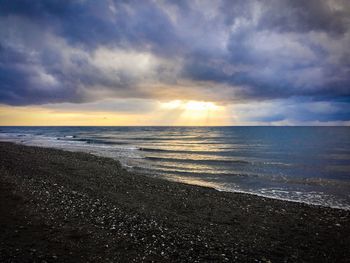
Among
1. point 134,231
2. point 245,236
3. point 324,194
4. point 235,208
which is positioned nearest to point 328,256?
point 245,236

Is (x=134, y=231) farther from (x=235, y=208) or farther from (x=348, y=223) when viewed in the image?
(x=348, y=223)

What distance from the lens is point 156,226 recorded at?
34.0 feet

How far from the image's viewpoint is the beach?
8.15 meters

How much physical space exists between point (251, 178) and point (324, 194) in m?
6.92

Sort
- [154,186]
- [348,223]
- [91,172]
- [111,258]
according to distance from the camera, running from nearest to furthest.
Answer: [111,258], [348,223], [154,186], [91,172]

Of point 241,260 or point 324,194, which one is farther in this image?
point 324,194

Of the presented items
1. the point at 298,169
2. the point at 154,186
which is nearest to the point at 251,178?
the point at 298,169

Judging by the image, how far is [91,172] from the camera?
22.8 meters

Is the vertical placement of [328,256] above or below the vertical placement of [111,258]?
below

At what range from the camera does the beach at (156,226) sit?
8.15 metres

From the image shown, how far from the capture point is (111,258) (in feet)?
25.3

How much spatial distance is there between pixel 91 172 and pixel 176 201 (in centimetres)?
1079

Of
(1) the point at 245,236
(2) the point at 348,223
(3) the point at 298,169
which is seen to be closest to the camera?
(1) the point at 245,236

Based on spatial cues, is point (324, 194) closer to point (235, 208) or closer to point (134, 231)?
point (235, 208)
